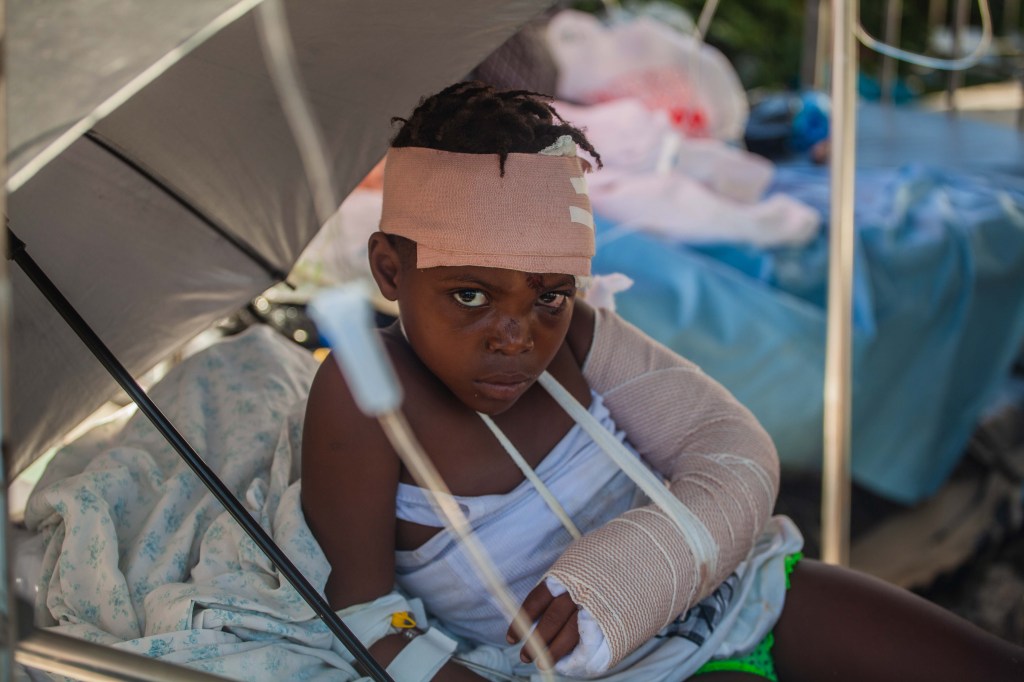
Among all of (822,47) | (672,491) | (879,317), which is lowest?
(879,317)

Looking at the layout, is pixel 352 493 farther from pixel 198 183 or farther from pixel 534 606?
pixel 198 183

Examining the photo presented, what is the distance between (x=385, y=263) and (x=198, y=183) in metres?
0.40

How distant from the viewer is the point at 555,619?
1194 millimetres

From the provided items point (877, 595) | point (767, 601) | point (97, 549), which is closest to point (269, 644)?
point (97, 549)

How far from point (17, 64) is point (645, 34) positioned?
4.01m

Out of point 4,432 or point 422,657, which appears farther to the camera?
point 422,657

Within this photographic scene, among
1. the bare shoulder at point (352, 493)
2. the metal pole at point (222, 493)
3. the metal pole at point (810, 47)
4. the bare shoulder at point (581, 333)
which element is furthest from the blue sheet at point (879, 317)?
the metal pole at point (810, 47)

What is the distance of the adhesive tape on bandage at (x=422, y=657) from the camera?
4.13 feet

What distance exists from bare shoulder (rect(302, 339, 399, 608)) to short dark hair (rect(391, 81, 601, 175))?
0.34 m

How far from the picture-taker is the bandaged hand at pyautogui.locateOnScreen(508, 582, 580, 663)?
1188 millimetres

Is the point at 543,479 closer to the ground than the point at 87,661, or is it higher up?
closer to the ground

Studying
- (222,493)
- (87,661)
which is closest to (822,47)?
(222,493)

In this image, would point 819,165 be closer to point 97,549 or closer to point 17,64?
point 97,549

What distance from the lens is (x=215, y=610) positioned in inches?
48.8
